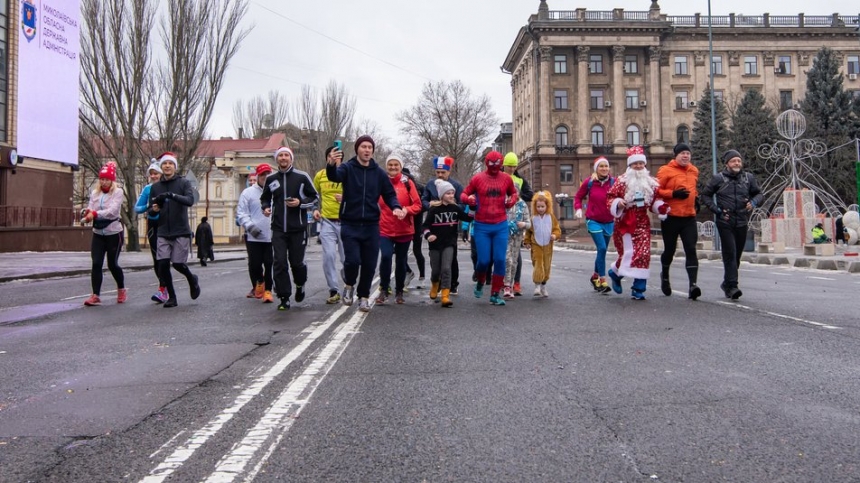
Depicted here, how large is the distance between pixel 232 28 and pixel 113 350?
104 feet

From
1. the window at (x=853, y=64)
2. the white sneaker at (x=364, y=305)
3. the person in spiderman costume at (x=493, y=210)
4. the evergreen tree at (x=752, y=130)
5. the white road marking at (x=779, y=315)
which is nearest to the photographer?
the white road marking at (x=779, y=315)

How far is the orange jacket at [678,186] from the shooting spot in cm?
896

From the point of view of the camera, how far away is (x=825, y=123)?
5128 cm

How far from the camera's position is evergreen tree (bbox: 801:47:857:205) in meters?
49.2

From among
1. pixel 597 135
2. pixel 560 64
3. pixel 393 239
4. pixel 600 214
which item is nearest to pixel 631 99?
pixel 597 135

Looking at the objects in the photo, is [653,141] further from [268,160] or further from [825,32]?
[268,160]

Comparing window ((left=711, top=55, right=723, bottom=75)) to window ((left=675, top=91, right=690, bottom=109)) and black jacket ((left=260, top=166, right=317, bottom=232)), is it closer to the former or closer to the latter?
window ((left=675, top=91, right=690, bottom=109))

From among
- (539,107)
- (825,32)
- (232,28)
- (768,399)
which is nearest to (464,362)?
(768,399)

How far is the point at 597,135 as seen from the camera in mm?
66375

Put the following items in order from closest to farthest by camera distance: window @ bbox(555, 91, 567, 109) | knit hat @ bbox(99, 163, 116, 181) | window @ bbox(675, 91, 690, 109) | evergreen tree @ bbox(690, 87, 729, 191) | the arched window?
knit hat @ bbox(99, 163, 116, 181) < evergreen tree @ bbox(690, 87, 729, 191) < window @ bbox(555, 91, 567, 109) < the arched window < window @ bbox(675, 91, 690, 109)

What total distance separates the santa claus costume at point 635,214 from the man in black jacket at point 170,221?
5.39m

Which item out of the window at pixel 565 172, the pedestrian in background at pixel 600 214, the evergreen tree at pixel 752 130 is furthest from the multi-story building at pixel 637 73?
the pedestrian in background at pixel 600 214

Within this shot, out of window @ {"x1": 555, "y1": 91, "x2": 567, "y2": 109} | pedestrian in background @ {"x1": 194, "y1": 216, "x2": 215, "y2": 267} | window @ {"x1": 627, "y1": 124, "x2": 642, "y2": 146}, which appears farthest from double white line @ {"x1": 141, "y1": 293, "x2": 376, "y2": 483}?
window @ {"x1": 627, "y1": 124, "x2": 642, "y2": 146}

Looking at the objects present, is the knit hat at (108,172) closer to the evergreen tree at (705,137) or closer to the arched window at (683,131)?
the evergreen tree at (705,137)
